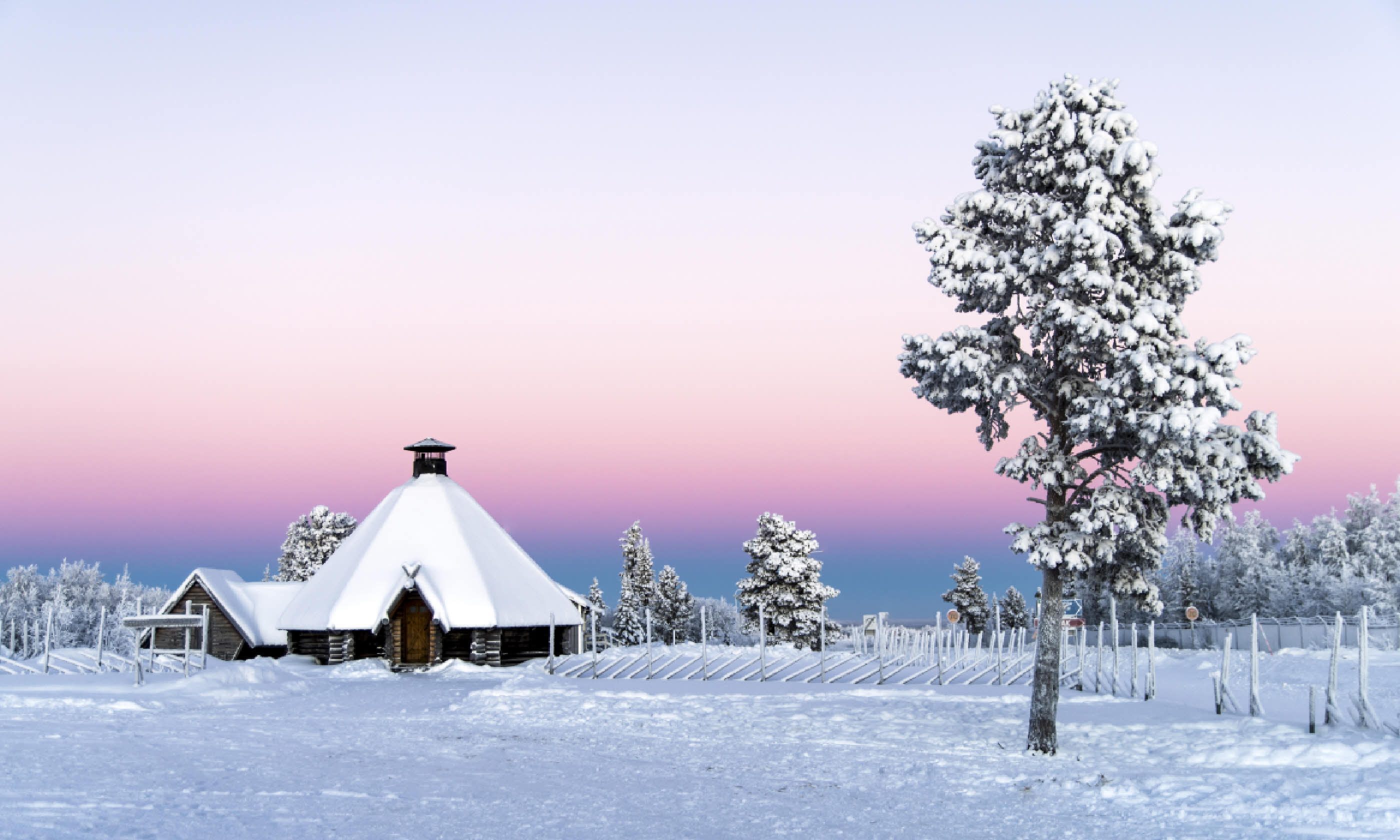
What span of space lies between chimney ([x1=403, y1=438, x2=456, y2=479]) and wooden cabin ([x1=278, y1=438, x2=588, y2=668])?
1.82m

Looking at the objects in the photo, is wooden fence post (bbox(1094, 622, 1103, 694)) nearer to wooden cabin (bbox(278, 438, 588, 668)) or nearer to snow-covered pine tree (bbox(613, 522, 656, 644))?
wooden cabin (bbox(278, 438, 588, 668))

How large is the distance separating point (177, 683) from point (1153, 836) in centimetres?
2418

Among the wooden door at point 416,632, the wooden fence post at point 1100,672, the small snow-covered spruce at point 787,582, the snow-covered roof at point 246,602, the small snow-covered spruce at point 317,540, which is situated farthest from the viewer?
the small snow-covered spruce at point 317,540

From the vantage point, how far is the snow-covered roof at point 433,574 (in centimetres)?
3584

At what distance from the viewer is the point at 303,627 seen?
123 ft

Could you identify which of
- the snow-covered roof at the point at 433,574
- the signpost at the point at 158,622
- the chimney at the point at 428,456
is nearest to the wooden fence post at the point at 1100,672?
the snow-covered roof at the point at 433,574

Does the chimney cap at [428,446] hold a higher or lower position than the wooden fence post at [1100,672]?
higher

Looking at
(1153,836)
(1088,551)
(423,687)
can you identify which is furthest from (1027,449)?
(423,687)

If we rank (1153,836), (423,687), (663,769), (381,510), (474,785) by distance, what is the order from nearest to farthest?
(1153,836)
(474,785)
(663,769)
(423,687)
(381,510)

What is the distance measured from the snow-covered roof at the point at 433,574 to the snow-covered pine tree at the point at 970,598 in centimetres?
5013

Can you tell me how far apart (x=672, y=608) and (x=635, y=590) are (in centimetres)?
297

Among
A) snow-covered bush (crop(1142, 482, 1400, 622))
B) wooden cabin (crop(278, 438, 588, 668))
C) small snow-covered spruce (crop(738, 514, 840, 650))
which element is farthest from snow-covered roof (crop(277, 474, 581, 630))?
snow-covered bush (crop(1142, 482, 1400, 622))

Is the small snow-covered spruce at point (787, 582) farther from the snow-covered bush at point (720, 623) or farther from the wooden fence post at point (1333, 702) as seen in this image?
the wooden fence post at point (1333, 702)

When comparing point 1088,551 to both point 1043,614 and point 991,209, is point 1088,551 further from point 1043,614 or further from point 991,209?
point 991,209
